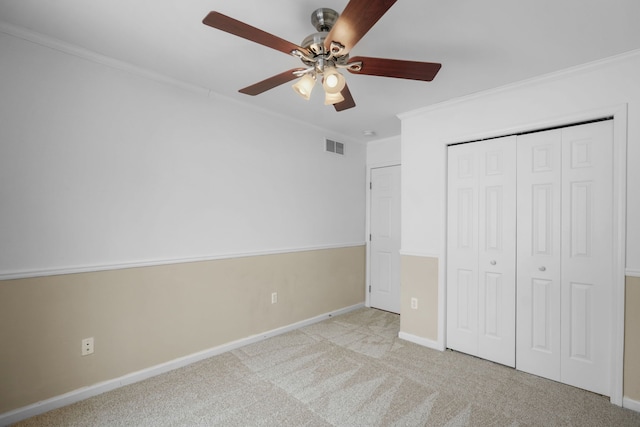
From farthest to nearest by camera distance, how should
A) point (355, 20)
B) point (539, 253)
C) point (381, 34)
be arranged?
point (539, 253) < point (381, 34) < point (355, 20)

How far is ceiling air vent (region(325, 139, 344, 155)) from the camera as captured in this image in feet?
13.2

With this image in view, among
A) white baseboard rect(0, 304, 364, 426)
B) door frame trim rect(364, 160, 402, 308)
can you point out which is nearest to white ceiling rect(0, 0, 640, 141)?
door frame trim rect(364, 160, 402, 308)

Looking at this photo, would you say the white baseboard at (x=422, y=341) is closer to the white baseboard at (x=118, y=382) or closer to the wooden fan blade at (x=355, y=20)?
the white baseboard at (x=118, y=382)

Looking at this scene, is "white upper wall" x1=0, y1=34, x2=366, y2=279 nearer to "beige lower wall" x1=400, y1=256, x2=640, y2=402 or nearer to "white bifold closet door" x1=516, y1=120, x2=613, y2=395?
"beige lower wall" x1=400, y1=256, x2=640, y2=402

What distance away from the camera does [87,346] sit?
86.7 inches

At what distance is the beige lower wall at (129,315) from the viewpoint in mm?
1979

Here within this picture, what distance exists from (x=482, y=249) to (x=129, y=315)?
3.06m

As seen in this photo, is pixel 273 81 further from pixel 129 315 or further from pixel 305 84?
pixel 129 315

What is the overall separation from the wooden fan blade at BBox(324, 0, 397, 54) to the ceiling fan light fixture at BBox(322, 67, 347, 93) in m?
0.12

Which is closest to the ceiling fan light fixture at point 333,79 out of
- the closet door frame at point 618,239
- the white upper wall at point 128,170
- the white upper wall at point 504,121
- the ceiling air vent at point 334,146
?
the white upper wall at point 128,170

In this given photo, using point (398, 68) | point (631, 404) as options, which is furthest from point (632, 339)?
point (398, 68)

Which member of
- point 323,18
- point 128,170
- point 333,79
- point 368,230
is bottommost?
point 368,230

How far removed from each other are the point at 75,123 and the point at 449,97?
3077 mm

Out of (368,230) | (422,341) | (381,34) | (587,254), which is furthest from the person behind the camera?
(368,230)
